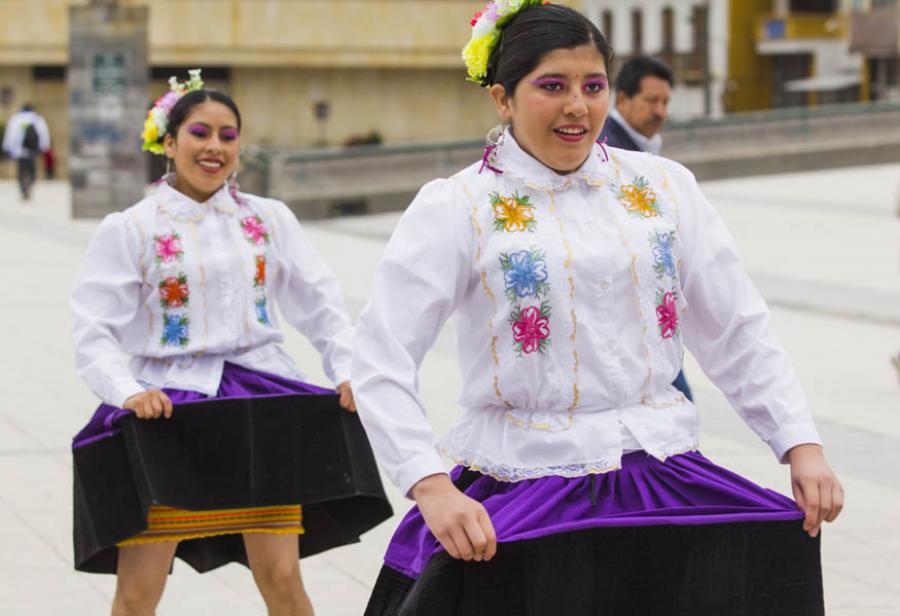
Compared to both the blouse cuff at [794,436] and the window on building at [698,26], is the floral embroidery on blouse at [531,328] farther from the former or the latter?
the window on building at [698,26]

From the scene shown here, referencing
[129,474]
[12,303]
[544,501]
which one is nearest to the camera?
[544,501]

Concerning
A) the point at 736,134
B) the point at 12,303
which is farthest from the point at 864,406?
the point at 736,134

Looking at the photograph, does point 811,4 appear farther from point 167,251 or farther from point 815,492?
point 815,492

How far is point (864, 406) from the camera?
9570 millimetres

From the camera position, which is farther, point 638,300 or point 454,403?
point 454,403

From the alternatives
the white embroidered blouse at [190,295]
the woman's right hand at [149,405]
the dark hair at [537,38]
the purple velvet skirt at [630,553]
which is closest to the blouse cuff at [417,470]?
the purple velvet skirt at [630,553]

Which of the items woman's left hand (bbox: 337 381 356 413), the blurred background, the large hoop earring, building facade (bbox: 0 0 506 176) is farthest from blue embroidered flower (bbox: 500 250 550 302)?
building facade (bbox: 0 0 506 176)

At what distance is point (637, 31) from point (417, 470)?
216ft

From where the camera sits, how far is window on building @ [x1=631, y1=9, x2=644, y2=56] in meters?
67.4

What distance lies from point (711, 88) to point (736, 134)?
34.4 m

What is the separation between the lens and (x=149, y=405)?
4918mm

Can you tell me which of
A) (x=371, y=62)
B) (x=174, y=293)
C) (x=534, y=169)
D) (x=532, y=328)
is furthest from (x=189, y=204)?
(x=371, y=62)

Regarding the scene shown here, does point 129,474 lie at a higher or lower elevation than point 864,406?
higher

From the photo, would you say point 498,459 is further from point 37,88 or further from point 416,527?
point 37,88
